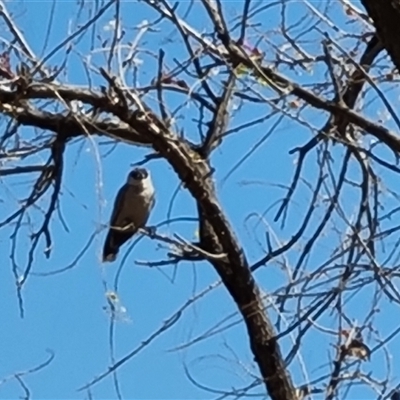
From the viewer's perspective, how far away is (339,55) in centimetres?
272

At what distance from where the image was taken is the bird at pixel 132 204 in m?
4.86

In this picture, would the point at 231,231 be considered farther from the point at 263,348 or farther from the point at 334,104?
the point at 334,104

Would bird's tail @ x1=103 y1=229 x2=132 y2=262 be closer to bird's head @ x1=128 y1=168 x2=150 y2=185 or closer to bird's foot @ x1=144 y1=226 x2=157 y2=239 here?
bird's head @ x1=128 y1=168 x2=150 y2=185

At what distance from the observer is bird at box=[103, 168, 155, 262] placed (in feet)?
15.9

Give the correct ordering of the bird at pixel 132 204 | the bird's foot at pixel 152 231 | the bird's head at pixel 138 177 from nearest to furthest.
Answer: the bird's foot at pixel 152 231
the bird at pixel 132 204
the bird's head at pixel 138 177

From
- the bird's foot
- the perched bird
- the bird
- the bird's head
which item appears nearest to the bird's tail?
the bird

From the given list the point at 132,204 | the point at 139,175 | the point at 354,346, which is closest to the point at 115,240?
the point at 132,204

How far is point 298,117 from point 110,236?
9.20ft

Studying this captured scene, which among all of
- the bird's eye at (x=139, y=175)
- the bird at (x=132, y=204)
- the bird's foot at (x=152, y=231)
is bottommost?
the bird's foot at (x=152, y=231)

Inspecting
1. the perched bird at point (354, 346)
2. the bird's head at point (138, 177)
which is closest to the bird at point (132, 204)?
the bird's head at point (138, 177)

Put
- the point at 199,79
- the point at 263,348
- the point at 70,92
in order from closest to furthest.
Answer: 1. the point at 199,79
2. the point at 70,92
3. the point at 263,348

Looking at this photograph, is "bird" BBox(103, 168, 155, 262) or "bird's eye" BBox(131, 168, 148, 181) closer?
"bird" BBox(103, 168, 155, 262)

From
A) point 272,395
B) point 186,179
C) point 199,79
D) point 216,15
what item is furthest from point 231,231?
point 216,15

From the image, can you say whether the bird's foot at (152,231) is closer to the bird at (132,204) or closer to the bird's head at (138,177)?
the bird at (132,204)
